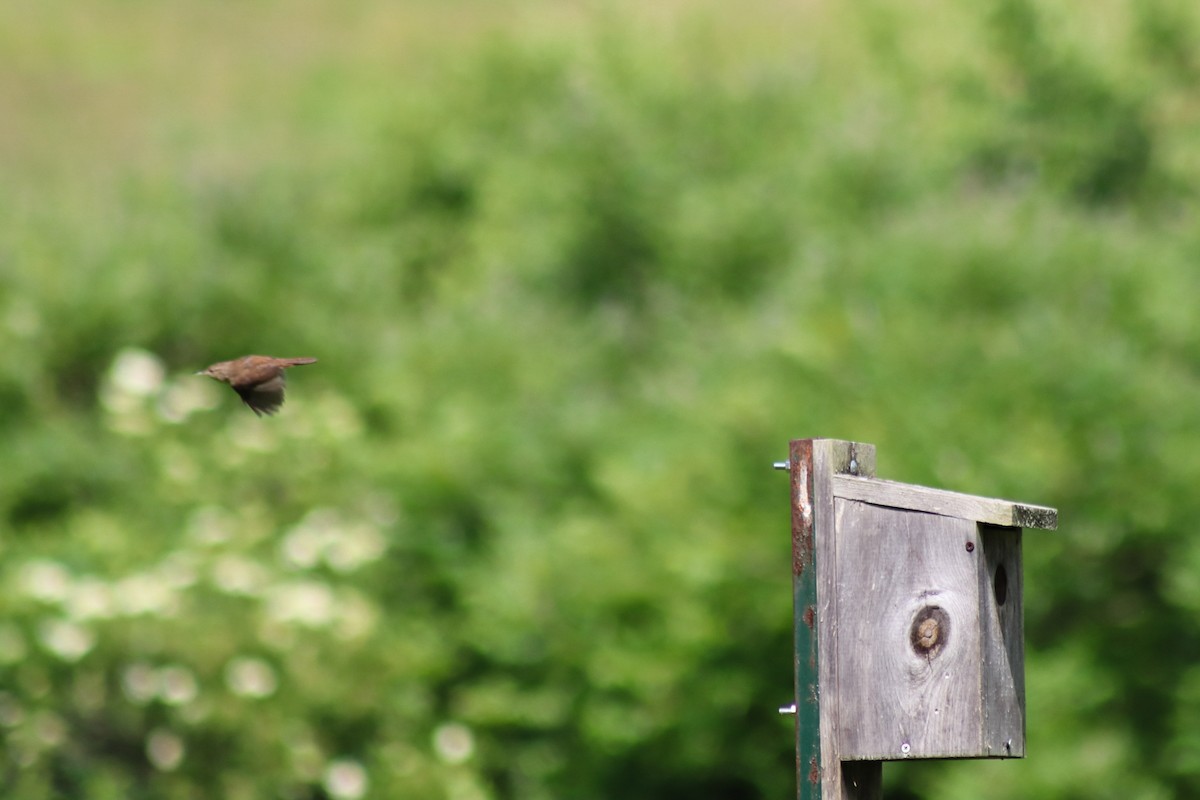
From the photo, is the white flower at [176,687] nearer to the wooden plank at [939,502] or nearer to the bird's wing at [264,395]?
the bird's wing at [264,395]

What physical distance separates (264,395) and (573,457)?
25.6ft

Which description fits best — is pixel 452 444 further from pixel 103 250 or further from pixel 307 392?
pixel 103 250

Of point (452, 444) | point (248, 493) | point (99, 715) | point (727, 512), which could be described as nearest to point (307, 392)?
point (248, 493)

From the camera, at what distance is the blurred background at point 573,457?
8516 mm

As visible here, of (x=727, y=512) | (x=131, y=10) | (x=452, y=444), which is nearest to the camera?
(x=727, y=512)

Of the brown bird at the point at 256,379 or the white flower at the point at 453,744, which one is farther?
the white flower at the point at 453,744

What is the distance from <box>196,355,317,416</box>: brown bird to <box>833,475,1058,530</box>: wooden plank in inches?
44.4

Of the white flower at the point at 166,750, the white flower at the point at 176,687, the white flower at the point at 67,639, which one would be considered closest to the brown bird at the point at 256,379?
the white flower at the point at 176,687

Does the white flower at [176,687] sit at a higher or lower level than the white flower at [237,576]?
lower

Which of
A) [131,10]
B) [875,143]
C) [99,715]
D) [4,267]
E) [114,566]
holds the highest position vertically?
[131,10]

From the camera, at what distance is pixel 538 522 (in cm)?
1055

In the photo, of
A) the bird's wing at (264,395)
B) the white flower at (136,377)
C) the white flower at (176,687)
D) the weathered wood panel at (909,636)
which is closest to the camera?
the weathered wood panel at (909,636)

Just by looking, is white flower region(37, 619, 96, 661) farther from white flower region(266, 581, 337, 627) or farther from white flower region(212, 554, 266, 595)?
white flower region(266, 581, 337, 627)

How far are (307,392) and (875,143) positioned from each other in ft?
22.1
